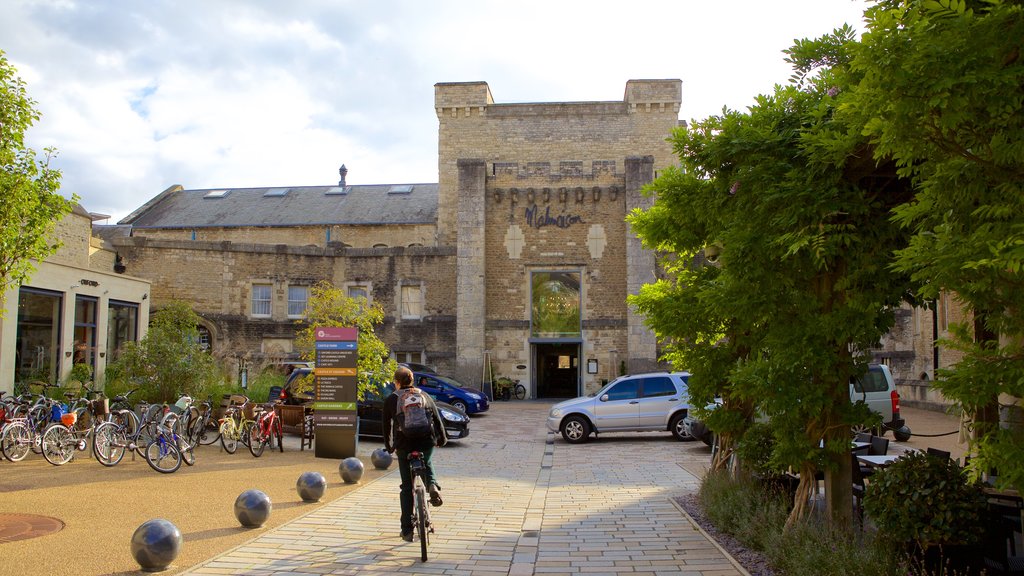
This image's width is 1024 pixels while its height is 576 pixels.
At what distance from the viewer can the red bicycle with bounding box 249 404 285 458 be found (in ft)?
42.3

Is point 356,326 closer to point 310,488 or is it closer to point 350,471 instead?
point 350,471

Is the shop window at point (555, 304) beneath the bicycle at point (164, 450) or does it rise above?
above

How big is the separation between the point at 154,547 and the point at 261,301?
25554mm

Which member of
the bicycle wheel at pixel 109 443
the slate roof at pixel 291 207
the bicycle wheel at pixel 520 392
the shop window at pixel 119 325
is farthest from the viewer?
the slate roof at pixel 291 207

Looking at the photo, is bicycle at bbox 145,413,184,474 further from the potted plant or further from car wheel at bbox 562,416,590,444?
the potted plant

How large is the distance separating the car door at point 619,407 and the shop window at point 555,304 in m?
13.2

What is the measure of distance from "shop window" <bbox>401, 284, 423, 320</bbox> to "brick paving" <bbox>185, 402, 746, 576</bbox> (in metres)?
17.9

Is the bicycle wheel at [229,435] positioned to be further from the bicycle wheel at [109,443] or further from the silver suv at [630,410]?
the silver suv at [630,410]

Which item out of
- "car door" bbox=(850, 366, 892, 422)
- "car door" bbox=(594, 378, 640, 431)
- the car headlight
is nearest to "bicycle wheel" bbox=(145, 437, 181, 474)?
the car headlight

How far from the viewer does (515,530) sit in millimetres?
7637

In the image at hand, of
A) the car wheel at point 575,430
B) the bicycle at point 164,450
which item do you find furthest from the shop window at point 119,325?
the car wheel at point 575,430

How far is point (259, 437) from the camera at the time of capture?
1302cm

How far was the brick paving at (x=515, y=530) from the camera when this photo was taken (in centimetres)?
614

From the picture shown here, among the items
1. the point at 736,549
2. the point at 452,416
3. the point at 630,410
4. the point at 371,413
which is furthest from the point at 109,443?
the point at 630,410
